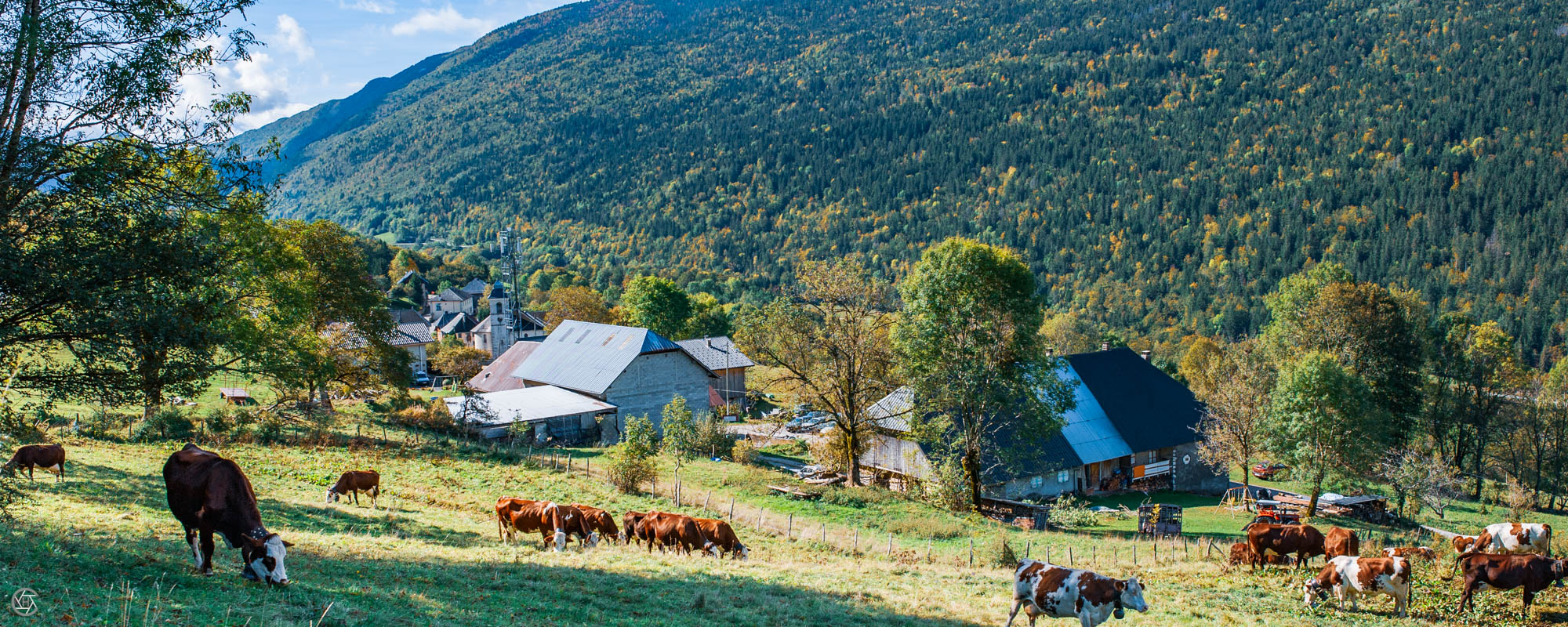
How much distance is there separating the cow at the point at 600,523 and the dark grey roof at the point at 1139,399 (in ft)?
89.5

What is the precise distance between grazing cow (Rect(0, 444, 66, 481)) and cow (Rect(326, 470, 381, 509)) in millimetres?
5840

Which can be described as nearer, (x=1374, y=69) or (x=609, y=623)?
(x=609, y=623)

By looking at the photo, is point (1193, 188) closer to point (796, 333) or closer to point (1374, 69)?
point (1374, 69)

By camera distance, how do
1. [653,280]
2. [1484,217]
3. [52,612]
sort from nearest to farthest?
[52,612] → [653,280] → [1484,217]

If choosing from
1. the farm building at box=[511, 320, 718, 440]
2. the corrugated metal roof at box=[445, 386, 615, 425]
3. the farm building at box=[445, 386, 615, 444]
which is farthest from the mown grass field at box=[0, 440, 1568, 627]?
the farm building at box=[511, 320, 718, 440]

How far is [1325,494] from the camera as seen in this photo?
36094 millimetres

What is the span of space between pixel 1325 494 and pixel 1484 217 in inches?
5337

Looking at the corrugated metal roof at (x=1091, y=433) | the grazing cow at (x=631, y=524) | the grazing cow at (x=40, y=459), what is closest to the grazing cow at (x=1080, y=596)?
the grazing cow at (x=631, y=524)

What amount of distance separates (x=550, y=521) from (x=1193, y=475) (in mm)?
33444

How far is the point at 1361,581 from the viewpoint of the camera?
14.8m

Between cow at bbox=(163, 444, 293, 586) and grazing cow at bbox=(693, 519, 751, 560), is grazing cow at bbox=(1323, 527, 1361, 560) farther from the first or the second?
cow at bbox=(163, 444, 293, 586)

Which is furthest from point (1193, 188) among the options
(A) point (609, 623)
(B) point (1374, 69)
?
(A) point (609, 623)

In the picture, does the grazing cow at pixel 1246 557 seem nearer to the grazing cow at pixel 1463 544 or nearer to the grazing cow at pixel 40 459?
the grazing cow at pixel 1463 544

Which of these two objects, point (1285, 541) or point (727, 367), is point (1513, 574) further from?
point (727, 367)
